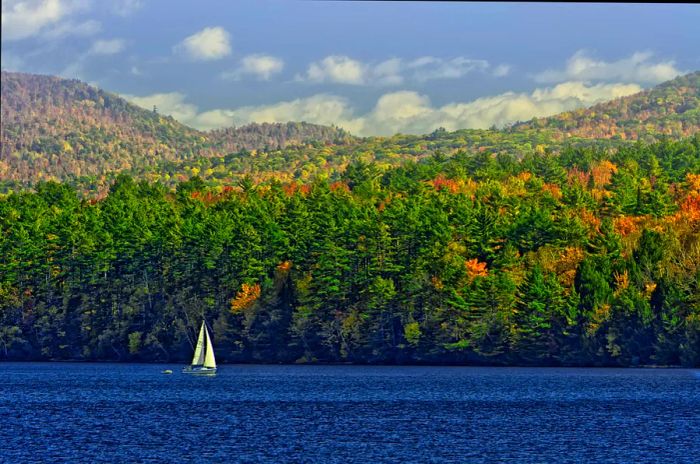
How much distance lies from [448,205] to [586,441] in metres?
106

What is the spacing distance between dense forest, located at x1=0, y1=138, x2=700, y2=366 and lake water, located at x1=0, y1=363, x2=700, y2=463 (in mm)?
9630

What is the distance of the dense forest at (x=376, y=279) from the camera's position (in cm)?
14338

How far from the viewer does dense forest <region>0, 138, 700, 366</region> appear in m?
143

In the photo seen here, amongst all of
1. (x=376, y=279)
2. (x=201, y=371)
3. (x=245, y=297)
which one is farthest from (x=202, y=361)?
(x=376, y=279)

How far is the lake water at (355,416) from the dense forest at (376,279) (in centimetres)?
963

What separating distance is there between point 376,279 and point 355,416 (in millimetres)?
72491

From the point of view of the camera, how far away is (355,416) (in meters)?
83.9

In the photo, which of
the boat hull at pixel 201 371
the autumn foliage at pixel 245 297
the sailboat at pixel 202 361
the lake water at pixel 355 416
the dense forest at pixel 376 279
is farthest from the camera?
the autumn foliage at pixel 245 297

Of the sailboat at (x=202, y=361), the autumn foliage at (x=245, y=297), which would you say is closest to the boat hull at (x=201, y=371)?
the sailboat at (x=202, y=361)

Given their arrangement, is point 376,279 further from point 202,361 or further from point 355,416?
point 355,416

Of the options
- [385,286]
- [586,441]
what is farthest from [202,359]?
[586,441]

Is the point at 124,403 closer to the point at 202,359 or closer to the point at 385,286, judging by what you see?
the point at 202,359

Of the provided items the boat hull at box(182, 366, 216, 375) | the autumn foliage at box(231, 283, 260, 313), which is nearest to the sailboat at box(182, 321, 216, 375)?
the boat hull at box(182, 366, 216, 375)

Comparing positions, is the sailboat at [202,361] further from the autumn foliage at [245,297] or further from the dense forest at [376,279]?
the autumn foliage at [245,297]
